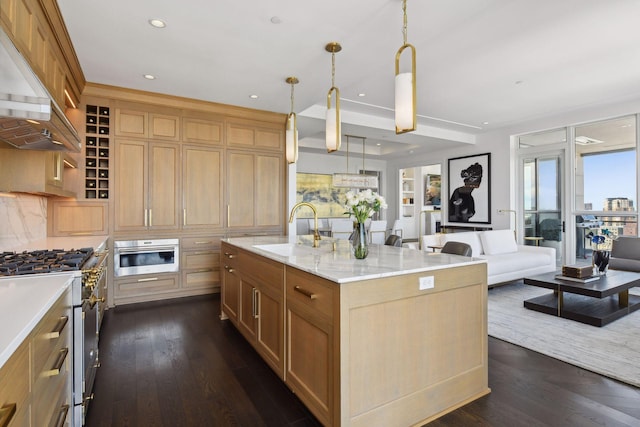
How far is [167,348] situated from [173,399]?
859 millimetres

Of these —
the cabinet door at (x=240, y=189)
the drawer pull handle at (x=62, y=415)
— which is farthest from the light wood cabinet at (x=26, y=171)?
the cabinet door at (x=240, y=189)

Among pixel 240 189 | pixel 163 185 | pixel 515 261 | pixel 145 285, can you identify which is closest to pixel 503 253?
pixel 515 261

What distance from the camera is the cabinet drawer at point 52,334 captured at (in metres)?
1.10

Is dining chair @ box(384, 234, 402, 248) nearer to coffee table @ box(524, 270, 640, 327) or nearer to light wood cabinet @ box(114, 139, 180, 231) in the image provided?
coffee table @ box(524, 270, 640, 327)

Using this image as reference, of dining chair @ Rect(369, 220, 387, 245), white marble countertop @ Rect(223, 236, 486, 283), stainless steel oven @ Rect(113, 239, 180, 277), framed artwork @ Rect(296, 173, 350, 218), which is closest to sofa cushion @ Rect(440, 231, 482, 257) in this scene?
dining chair @ Rect(369, 220, 387, 245)

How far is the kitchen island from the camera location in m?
1.61

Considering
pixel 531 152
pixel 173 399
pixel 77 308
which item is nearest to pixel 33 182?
pixel 77 308

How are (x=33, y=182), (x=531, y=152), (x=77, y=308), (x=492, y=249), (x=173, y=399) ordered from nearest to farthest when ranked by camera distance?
(x=77, y=308), (x=173, y=399), (x=33, y=182), (x=492, y=249), (x=531, y=152)

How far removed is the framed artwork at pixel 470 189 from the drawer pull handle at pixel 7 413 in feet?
25.4

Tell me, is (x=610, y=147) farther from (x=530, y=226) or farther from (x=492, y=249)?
(x=492, y=249)

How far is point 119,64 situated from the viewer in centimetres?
342

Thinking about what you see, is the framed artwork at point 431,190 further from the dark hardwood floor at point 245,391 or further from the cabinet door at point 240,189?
the dark hardwood floor at point 245,391

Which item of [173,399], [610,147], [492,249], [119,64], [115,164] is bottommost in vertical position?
[173,399]

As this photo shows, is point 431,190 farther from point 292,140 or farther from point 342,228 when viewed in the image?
point 292,140
